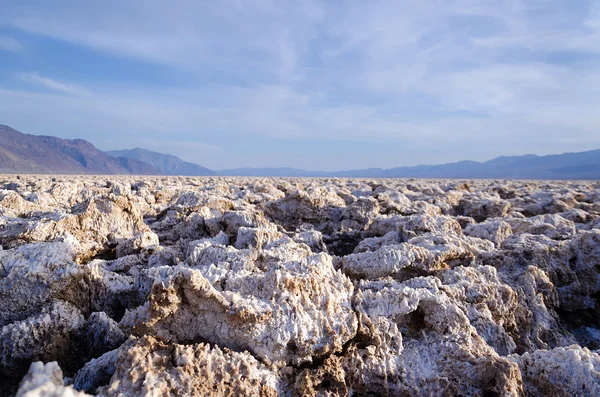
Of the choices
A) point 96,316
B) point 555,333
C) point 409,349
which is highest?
point 96,316

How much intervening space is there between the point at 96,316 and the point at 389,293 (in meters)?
1.82

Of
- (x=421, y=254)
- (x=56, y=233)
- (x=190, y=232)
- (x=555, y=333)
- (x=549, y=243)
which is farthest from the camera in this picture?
(x=190, y=232)

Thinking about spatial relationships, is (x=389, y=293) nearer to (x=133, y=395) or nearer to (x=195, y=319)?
(x=195, y=319)

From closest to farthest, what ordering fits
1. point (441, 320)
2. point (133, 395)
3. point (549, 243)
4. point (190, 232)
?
point (133, 395)
point (441, 320)
point (549, 243)
point (190, 232)

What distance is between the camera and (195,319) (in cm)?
226

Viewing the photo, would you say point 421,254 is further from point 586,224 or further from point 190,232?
point 586,224

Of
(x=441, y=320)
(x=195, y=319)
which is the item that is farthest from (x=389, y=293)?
(x=195, y=319)

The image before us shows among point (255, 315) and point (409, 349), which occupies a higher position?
point (255, 315)

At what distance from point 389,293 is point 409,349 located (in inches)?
14.4

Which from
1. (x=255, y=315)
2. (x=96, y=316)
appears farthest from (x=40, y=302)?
(x=255, y=315)

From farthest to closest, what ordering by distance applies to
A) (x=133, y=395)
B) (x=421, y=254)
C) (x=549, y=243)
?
(x=549, y=243) → (x=421, y=254) → (x=133, y=395)

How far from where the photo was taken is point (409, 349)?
2445mm

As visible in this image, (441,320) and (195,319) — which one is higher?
(195,319)

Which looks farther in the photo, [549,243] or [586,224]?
[586,224]
